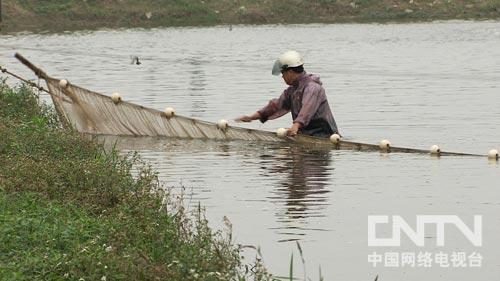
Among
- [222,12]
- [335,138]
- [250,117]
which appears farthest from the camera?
[222,12]

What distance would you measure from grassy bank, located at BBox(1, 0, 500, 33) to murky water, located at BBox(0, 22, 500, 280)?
632 cm

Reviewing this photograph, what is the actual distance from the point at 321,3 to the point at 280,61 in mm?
37780

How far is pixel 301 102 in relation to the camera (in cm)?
1495

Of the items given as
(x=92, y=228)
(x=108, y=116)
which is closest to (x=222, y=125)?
(x=108, y=116)

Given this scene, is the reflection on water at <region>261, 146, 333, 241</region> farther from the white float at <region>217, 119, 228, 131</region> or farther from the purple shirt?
the white float at <region>217, 119, 228, 131</region>

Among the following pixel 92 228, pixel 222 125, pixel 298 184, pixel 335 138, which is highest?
pixel 222 125

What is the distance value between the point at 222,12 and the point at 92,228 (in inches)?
1682

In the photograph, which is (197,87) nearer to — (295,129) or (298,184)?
(295,129)

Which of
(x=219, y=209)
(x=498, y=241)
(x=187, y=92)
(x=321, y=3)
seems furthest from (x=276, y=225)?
(x=321, y=3)

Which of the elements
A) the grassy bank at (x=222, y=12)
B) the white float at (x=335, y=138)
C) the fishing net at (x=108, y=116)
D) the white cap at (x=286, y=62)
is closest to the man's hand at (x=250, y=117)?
the fishing net at (x=108, y=116)

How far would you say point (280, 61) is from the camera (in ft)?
48.4

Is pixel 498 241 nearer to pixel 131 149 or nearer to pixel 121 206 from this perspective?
pixel 121 206

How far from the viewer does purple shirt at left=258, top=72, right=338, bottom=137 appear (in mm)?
14773

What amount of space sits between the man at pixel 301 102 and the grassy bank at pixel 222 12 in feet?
114
